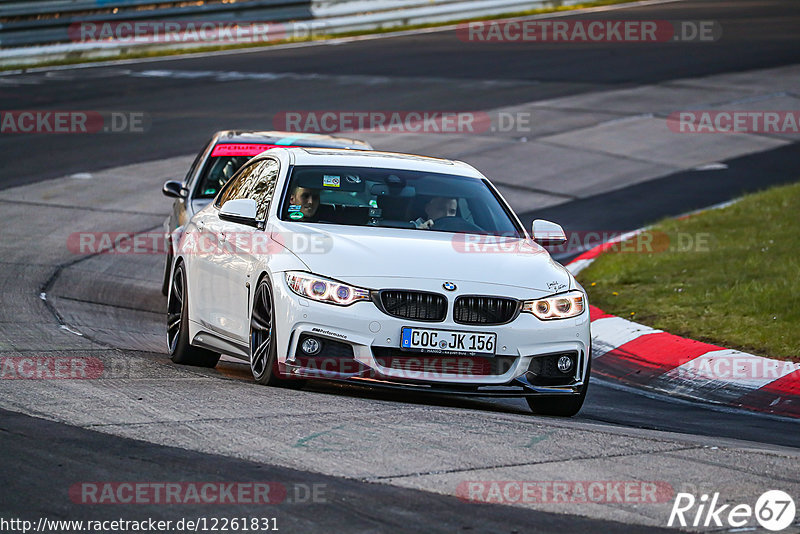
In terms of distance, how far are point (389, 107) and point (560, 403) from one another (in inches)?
644

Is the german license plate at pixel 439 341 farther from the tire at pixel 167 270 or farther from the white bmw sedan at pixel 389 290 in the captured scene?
the tire at pixel 167 270

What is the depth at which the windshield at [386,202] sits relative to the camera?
28.7 ft

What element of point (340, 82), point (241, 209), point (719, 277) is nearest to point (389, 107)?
point (340, 82)

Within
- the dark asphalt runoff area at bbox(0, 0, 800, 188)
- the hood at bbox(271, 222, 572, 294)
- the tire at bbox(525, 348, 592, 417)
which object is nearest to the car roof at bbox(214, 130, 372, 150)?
the hood at bbox(271, 222, 572, 294)

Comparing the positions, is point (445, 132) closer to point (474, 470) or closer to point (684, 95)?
point (684, 95)

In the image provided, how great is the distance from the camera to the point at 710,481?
19.7 feet

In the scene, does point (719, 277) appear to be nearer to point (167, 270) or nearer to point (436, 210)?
point (436, 210)

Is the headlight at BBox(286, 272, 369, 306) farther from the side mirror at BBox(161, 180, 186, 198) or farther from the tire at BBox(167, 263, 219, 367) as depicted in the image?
the side mirror at BBox(161, 180, 186, 198)

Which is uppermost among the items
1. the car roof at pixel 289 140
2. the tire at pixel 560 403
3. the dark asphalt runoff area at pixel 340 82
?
the dark asphalt runoff area at pixel 340 82

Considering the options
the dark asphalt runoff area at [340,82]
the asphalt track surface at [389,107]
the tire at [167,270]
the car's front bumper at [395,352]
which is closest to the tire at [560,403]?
the asphalt track surface at [389,107]

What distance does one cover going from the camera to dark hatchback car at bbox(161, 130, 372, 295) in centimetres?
1289

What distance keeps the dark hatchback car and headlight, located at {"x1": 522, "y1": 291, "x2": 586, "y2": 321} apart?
5.21 metres

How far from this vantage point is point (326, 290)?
25.4 ft

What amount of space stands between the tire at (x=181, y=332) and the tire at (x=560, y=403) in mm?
2450
